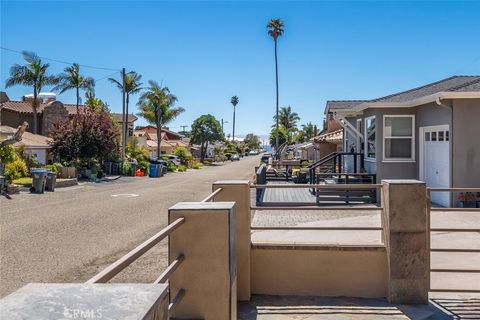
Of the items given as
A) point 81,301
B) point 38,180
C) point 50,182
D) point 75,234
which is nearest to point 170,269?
point 81,301

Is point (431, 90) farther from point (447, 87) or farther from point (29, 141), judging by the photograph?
point (29, 141)

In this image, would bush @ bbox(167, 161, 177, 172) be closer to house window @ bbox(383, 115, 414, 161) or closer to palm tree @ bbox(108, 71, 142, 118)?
palm tree @ bbox(108, 71, 142, 118)

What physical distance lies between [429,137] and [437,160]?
1031mm

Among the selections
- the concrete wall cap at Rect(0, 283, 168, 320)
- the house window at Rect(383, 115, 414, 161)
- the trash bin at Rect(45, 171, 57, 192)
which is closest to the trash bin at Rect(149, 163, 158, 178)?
the trash bin at Rect(45, 171, 57, 192)

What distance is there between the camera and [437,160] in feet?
43.8

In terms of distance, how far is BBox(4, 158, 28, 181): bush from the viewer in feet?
72.7

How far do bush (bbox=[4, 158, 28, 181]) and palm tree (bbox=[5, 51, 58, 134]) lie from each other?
46.0ft

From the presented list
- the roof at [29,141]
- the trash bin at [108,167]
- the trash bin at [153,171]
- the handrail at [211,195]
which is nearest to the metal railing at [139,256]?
the handrail at [211,195]

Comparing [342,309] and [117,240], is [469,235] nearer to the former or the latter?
[342,309]

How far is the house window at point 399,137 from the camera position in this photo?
14992mm

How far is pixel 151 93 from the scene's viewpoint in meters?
46.0

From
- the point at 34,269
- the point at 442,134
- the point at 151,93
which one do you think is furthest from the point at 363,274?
the point at 151,93

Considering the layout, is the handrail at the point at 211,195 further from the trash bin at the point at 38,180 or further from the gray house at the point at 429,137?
the trash bin at the point at 38,180

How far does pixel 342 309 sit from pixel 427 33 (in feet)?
68.2
